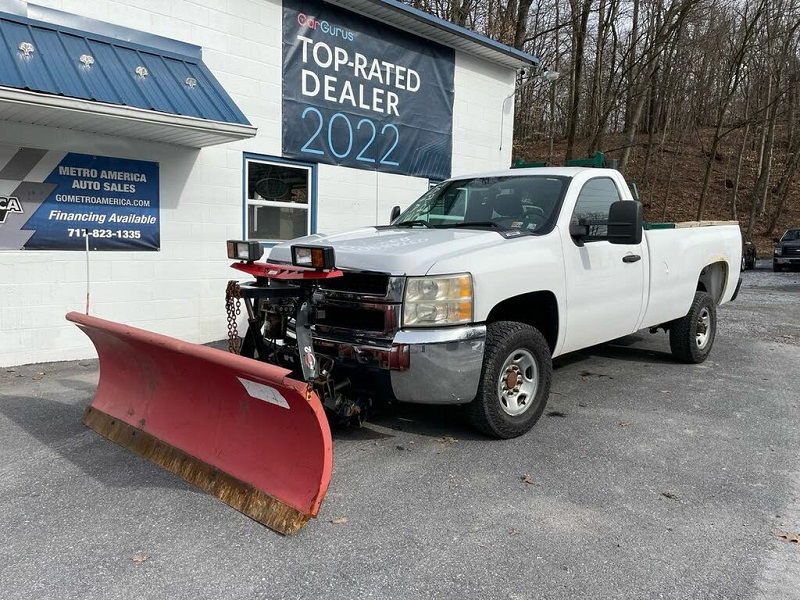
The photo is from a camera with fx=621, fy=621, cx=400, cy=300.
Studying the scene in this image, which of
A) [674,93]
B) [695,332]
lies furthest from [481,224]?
[674,93]

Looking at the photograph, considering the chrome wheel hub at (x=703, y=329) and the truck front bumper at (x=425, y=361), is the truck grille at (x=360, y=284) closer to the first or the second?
the truck front bumper at (x=425, y=361)

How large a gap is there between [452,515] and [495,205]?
278cm

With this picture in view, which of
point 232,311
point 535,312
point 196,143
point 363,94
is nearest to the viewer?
point 232,311

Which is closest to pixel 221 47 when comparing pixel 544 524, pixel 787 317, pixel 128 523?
pixel 128 523

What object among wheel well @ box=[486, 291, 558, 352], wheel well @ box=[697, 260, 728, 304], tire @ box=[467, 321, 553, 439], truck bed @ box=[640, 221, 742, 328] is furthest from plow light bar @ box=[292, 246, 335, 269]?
wheel well @ box=[697, 260, 728, 304]

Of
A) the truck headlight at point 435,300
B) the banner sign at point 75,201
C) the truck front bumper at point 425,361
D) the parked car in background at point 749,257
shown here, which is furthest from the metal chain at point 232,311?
the parked car in background at point 749,257

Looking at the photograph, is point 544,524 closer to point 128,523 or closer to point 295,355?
point 295,355

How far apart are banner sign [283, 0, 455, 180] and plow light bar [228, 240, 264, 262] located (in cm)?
497

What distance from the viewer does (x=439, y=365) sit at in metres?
3.89

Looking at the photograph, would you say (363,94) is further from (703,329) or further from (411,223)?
(703,329)

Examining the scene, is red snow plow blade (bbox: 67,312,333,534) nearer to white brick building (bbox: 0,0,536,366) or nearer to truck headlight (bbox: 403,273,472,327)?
truck headlight (bbox: 403,273,472,327)

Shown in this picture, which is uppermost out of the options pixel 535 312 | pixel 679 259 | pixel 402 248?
pixel 402 248

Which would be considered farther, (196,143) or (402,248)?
(196,143)

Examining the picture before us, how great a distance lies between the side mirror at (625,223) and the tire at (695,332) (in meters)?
2.61
